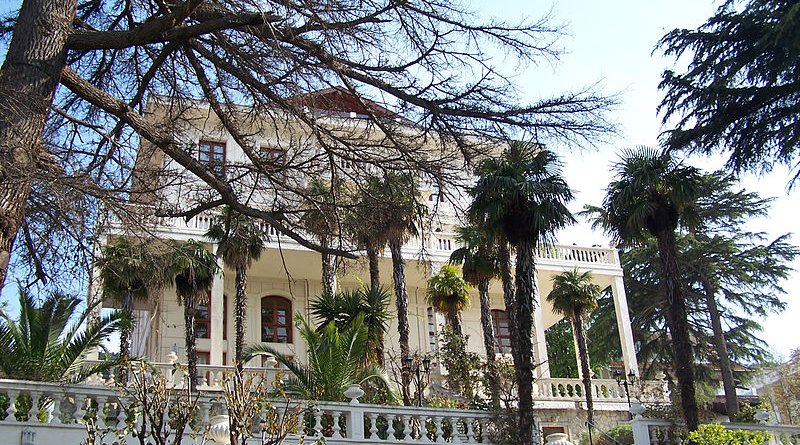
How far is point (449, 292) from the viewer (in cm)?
2323

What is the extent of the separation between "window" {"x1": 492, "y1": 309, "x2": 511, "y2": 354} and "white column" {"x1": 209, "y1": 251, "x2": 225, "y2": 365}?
33.3 feet

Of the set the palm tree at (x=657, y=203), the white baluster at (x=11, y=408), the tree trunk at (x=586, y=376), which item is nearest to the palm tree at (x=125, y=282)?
the white baluster at (x=11, y=408)

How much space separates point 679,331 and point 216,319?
1272 cm

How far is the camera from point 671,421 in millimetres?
15328

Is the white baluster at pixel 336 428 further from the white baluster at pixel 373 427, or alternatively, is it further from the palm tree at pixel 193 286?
the palm tree at pixel 193 286

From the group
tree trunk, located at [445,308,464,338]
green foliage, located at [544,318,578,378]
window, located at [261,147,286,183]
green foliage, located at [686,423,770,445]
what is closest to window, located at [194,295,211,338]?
tree trunk, located at [445,308,464,338]

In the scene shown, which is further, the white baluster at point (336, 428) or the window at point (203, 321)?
the window at point (203, 321)

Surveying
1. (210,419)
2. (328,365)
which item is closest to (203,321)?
(328,365)

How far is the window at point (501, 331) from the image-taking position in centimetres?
2892

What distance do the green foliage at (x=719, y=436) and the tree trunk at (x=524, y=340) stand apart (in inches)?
106

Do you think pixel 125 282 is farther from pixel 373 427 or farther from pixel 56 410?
pixel 373 427

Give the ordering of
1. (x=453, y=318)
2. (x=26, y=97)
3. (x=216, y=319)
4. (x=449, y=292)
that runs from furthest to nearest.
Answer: (x=453, y=318)
(x=449, y=292)
(x=216, y=319)
(x=26, y=97)

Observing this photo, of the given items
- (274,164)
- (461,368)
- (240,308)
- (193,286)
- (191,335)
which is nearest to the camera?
(274,164)

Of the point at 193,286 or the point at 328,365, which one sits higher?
the point at 193,286
